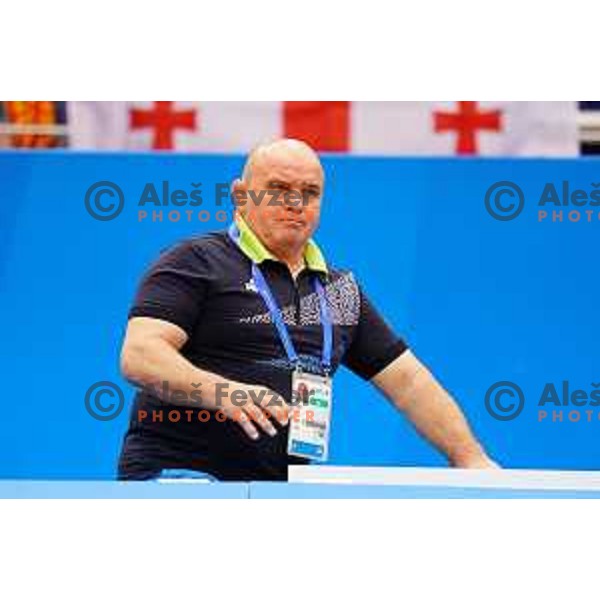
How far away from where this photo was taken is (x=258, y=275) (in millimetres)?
3887

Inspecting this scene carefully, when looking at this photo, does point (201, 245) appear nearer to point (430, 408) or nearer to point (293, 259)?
point (293, 259)

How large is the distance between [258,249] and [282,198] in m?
0.13

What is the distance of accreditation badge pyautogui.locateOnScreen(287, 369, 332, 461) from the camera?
3.90 meters

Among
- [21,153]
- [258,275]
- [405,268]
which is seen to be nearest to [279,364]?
[258,275]

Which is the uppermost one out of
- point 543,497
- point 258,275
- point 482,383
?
point 258,275

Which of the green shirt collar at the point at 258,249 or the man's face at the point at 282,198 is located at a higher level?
the man's face at the point at 282,198

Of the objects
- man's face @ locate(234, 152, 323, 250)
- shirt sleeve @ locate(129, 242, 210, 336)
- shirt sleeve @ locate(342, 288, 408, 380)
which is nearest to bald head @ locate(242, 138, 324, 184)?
man's face @ locate(234, 152, 323, 250)

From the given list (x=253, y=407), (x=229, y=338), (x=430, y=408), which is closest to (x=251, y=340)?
(x=229, y=338)

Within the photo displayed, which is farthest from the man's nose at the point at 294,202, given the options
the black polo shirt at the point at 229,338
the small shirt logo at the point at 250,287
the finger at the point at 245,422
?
the finger at the point at 245,422

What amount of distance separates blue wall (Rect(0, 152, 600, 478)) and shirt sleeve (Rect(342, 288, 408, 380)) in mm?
47

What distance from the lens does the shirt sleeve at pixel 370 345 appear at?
3980 mm

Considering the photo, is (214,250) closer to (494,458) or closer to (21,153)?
(21,153)

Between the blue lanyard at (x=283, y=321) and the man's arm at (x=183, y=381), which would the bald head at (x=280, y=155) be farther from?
the man's arm at (x=183, y=381)

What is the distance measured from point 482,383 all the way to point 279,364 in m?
0.57
